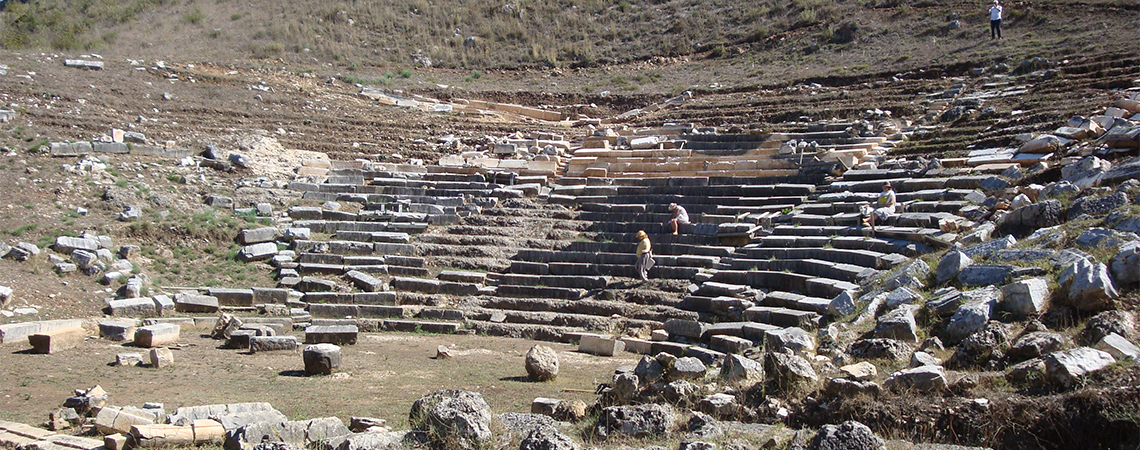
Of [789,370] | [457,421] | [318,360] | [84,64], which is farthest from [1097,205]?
[84,64]

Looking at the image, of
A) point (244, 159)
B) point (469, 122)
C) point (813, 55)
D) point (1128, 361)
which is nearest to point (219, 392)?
point (1128, 361)

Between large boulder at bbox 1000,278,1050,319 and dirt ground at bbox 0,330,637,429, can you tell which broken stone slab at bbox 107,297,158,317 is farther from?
large boulder at bbox 1000,278,1050,319

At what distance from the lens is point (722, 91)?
2419cm

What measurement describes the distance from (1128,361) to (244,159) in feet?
53.3

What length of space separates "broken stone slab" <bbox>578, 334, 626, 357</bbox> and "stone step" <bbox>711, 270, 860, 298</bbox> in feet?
7.13

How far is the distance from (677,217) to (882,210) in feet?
10.4

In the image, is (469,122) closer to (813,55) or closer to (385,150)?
(385,150)

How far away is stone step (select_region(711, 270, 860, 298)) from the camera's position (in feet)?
34.5

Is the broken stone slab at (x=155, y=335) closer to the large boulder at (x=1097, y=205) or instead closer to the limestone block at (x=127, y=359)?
the limestone block at (x=127, y=359)

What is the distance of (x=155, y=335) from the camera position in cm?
1068

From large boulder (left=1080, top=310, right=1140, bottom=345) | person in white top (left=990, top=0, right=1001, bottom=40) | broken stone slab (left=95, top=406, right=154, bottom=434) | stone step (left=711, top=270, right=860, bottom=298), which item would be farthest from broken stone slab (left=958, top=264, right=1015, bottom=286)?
person in white top (left=990, top=0, right=1001, bottom=40)

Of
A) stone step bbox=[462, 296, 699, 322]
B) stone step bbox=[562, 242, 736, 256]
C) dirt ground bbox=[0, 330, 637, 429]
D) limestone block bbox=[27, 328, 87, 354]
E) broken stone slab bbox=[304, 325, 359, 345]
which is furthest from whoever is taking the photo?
stone step bbox=[562, 242, 736, 256]

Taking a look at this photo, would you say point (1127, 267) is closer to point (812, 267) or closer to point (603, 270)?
point (812, 267)

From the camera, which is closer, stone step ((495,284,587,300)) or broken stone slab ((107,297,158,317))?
broken stone slab ((107,297,158,317))
